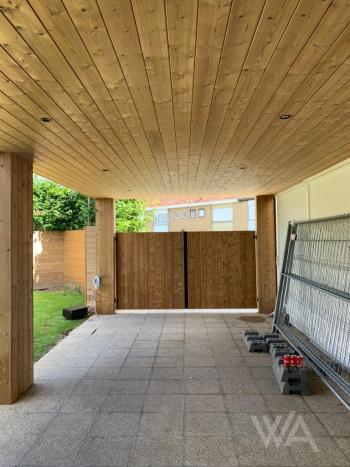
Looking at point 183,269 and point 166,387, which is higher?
point 183,269

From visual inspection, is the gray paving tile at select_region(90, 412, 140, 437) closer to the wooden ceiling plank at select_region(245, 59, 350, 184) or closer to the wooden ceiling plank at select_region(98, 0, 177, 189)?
the wooden ceiling plank at select_region(98, 0, 177, 189)

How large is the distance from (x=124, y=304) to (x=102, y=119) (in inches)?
216

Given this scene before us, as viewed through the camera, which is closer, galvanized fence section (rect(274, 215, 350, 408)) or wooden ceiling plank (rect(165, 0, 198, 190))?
wooden ceiling plank (rect(165, 0, 198, 190))

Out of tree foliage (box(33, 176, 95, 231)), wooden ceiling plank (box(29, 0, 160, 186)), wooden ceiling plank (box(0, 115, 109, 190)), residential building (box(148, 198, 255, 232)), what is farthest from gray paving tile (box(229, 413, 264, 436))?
A: residential building (box(148, 198, 255, 232))

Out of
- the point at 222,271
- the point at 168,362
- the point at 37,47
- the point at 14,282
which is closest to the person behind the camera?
the point at 37,47

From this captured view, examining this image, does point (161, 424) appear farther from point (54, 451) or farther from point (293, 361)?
point (293, 361)

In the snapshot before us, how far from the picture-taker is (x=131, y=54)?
171cm

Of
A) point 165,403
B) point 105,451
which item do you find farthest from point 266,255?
point 105,451

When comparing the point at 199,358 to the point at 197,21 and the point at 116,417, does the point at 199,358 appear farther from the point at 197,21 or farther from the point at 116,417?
the point at 197,21

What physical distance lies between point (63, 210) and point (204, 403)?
10689 mm

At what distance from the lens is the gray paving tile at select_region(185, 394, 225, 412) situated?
3.01 m

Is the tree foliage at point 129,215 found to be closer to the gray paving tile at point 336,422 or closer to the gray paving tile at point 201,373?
the gray paving tile at point 201,373

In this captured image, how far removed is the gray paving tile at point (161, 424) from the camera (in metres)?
2.65

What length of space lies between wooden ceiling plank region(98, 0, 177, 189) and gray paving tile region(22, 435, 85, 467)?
243cm
